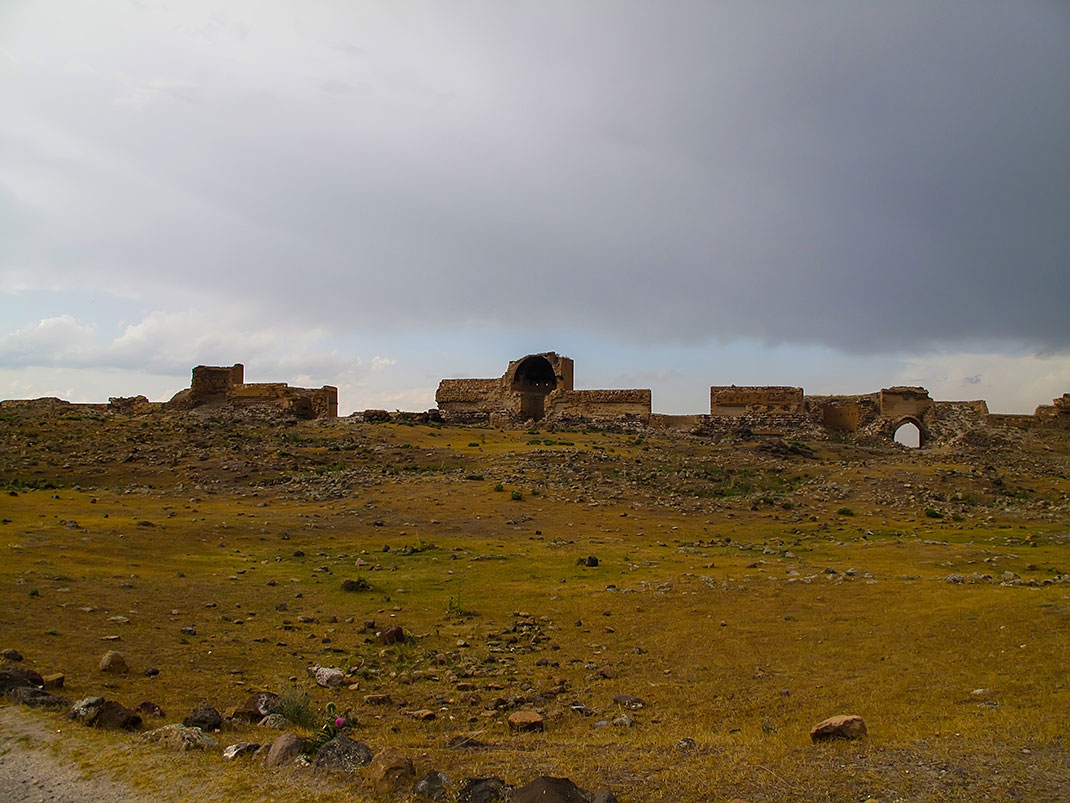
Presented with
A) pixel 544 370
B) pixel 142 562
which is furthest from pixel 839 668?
pixel 544 370

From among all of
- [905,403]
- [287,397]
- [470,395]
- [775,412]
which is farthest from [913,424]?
[287,397]

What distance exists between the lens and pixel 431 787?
3.90m

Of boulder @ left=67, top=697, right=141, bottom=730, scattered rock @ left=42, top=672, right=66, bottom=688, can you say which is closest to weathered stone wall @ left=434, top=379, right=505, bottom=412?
scattered rock @ left=42, top=672, right=66, bottom=688

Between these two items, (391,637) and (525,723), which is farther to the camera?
→ (391,637)

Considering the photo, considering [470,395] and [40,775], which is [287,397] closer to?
[470,395]

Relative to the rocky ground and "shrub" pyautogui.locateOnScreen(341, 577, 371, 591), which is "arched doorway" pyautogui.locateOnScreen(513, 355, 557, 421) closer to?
the rocky ground

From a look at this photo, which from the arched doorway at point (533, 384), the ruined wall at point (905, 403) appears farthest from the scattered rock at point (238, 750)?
the ruined wall at point (905, 403)

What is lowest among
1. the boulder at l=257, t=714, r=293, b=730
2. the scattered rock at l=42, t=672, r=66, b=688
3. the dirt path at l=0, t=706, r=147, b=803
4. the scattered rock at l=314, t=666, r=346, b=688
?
the scattered rock at l=314, t=666, r=346, b=688

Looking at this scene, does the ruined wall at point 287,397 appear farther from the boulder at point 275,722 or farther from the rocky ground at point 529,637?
the boulder at point 275,722

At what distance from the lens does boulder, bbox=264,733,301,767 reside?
14.0 ft

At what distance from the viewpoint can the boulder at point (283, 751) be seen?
4260 millimetres

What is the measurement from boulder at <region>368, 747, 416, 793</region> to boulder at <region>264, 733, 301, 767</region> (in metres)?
0.54

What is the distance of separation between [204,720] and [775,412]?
28341 mm

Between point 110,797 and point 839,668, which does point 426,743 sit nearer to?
point 110,797
